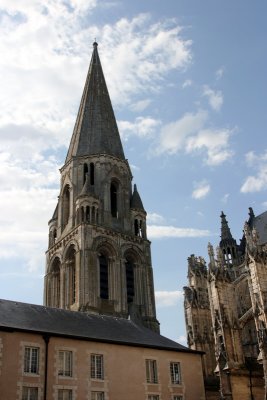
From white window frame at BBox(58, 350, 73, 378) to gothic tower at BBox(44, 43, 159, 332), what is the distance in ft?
59.3

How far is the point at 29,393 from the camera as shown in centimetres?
1964

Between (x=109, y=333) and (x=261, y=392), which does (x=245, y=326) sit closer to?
(x=261, y=392)

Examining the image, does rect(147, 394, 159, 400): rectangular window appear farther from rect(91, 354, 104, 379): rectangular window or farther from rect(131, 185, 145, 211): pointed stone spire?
rect(131, 185, 145, 211): pointed stone spire

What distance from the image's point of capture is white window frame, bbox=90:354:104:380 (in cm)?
2148

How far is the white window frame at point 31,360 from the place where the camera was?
65.8ft

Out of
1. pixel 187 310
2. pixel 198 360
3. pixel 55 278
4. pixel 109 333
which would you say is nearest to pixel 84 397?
pixel 109 333

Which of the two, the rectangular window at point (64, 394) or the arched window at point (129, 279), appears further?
the arched window at point (129, 279)

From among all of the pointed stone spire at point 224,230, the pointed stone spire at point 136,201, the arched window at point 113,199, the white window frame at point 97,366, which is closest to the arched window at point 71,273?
the arched window at point 113,199

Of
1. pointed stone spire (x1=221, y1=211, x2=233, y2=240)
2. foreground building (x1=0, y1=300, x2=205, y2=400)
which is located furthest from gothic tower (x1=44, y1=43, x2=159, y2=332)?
foreground building (x1=0, y1=300, x2=205, y2=400)

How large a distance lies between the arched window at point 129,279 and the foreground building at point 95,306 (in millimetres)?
90

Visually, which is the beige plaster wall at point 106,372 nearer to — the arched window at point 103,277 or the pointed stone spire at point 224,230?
the arched window at point 103,277

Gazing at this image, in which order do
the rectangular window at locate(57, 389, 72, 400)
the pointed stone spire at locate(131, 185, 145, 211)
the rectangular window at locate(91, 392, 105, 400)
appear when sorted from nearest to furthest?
the rectangular window at locate(57, 389, 72, 400)
the rectangular window at locate(91, 392, 105, 400)
the pointed stone spire at locate(131, 185, 145, 211)

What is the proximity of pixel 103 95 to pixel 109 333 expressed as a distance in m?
35.1

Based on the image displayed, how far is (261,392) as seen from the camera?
23.4 m
